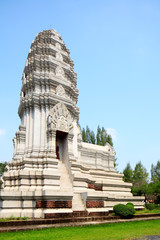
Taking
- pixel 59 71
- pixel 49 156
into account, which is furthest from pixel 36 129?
pixel 59 71

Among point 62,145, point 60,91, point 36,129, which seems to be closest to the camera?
point 36,129

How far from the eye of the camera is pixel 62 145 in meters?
18.0

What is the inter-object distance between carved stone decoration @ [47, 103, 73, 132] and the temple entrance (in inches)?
22.2

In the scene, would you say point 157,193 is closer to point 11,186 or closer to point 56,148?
point 56,148

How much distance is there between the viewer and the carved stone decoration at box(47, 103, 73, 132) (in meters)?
17.0

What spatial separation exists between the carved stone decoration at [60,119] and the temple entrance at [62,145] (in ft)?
1.85

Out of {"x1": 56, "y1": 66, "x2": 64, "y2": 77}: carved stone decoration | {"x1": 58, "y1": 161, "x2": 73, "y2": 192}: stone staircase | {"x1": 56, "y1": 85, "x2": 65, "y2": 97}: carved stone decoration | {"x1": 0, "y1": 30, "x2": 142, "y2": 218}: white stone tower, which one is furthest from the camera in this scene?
{"x1": 56, "y1": 66, "x2": 64, "y2": 77}: carved stone decoration

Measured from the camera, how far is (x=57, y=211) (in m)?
12.8

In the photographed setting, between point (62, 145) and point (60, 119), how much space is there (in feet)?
6.94

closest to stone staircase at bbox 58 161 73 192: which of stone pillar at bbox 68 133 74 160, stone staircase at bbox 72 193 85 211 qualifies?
stone staircase at bbox 72 193 85 211

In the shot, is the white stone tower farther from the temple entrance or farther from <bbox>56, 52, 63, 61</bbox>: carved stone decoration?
<bbox>56, 52, 63, 61</bbox>: carved stone decoration

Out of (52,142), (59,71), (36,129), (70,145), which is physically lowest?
(70,145)

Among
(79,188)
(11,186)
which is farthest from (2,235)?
(79,188)

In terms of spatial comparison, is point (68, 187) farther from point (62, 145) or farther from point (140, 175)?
point (140, 175)
